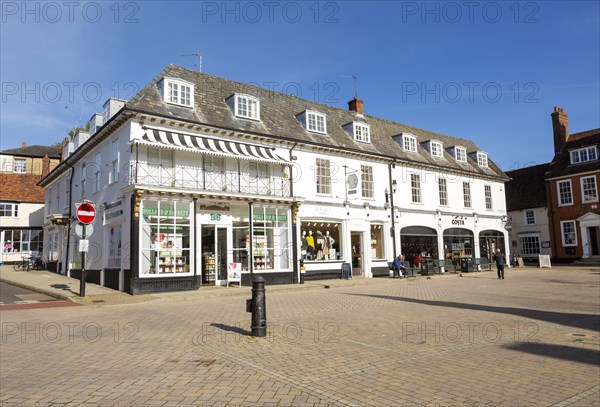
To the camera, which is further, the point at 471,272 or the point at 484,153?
the point at 484,153

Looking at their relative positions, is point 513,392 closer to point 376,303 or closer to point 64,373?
point 64,373

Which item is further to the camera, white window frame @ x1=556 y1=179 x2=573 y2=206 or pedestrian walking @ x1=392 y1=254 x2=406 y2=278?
white window frame @ x1=556 y1=179 x2=573 y2=206

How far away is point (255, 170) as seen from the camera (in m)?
21.2

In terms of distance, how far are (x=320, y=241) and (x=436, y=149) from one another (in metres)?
13.6

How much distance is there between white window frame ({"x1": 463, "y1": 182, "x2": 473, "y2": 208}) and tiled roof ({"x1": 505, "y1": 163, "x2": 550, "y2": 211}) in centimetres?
1195

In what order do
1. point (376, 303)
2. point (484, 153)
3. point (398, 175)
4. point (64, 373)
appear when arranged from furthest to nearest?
point (484, 153)
point (398, 175)
point (376, 303)
point (64, 373)

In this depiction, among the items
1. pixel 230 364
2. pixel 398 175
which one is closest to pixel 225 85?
pixel 398 175

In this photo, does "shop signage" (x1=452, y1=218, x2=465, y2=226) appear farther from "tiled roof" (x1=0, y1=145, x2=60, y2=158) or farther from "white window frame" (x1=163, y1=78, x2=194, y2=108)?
"tiled roof" (x1=0, y1=145, x2=60, y2=158)

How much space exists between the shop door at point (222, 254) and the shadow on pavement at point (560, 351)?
13945 millimetres

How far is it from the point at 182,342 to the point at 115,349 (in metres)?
1.09

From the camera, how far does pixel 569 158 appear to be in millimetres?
38469

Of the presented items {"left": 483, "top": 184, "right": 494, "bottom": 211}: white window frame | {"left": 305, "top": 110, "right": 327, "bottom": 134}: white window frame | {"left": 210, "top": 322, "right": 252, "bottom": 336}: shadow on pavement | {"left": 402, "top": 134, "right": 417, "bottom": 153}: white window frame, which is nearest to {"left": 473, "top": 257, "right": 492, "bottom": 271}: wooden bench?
{"left": 483, "top": 184, "right": 494, "bottom": 211}: white window frame

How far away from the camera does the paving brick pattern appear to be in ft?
16.6

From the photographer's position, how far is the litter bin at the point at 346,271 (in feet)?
76.9
